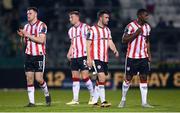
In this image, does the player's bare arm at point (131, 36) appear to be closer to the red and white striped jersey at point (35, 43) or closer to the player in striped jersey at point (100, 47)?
the player in striped jersey at point (100, 47)

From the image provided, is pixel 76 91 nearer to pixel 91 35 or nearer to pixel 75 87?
pixel 75 87

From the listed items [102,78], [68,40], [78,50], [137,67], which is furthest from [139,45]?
[68,40]

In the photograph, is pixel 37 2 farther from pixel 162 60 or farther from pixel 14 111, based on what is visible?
pixel 14 111

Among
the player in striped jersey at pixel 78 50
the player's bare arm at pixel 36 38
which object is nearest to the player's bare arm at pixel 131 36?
the player's bare arm at pixel 36 38

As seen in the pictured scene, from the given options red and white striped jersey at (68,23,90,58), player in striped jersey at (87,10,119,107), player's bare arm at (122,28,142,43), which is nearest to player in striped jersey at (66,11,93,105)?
red and white striped jersey at (68,23,90,58)

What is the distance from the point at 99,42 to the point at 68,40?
10.1 meters

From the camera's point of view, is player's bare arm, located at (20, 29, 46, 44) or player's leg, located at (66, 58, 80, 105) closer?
player's bare arm, located at (20, 29, 46, 44)

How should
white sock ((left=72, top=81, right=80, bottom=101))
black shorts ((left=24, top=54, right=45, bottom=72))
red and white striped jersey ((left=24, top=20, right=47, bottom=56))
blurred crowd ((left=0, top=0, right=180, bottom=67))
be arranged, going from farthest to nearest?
blurred crowd ((left=0, top=0, right=180, bottom=67)) → white sock ((left=72, top=81, right=80, bottom=101)) → black shorts ((left=24, top=54, right=45, bottom=72)) → red and white striped jersey ((left=24, top=20, right=47, bottom=56))

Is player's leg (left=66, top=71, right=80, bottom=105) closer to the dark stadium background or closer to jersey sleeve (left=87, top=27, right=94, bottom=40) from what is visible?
jersey sleeve (left=87, top=27, right=94, bottom=40)

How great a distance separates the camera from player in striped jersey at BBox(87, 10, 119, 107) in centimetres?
1619

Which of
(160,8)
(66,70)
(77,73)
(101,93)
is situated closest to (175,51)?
(160,8)

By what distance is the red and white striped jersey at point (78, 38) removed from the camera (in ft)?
59.4

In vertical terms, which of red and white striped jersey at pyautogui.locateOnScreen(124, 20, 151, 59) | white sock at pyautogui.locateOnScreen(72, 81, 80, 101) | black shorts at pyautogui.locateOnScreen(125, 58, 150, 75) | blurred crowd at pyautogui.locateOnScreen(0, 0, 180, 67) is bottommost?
white sock at pyautogui.locateOnScreen(72, 81, 80, 101)

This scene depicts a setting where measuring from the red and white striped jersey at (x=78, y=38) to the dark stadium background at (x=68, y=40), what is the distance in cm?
736
